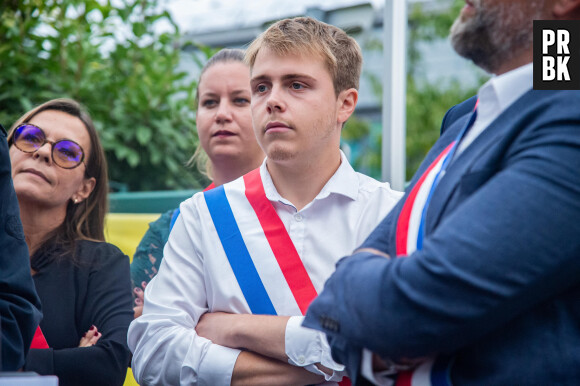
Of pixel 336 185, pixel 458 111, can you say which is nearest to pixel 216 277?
pixel 336 185

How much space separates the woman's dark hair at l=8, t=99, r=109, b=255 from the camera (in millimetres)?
2867

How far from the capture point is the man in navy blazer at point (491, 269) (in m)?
1.17

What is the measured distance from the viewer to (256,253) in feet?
6.61

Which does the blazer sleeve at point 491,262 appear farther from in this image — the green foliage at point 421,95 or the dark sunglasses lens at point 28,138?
the green foliage at point 421,95

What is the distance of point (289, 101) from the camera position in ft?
6.73

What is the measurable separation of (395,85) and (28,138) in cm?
174

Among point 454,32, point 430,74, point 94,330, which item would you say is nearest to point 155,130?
point 94,330

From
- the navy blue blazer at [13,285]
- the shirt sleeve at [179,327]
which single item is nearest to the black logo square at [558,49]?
the shirt sleeve at [179,327]

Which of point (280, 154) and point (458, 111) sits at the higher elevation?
point (458, 111)

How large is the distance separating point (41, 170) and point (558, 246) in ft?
7.33

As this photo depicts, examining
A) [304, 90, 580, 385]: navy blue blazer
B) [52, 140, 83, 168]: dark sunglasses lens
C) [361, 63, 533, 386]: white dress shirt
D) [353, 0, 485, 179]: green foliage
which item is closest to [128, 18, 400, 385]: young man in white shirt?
[361, 63, 533, 386]: white dress shirt

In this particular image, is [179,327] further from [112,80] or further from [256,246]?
[112,80]

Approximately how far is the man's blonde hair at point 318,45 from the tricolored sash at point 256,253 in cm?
46

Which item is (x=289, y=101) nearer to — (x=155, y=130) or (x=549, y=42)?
(x=549, y=42)
